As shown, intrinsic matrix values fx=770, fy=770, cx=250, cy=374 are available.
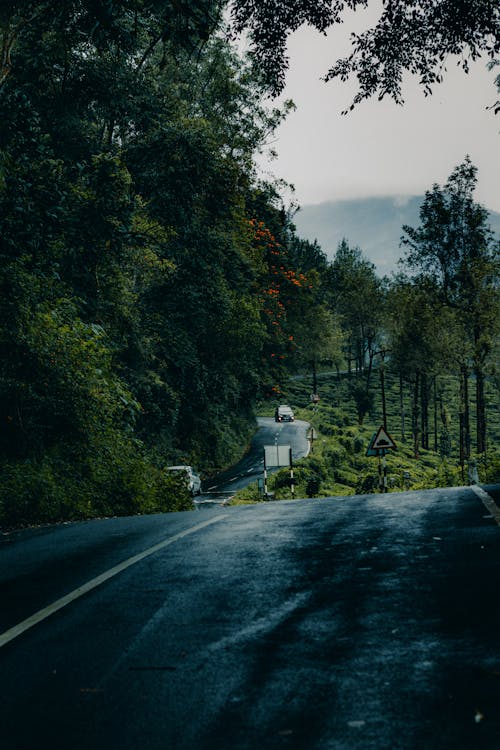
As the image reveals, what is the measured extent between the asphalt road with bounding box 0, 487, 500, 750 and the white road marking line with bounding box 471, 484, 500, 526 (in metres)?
0.68

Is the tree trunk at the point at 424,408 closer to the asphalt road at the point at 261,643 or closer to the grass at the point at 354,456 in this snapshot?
A: the grass at the point at 354,456

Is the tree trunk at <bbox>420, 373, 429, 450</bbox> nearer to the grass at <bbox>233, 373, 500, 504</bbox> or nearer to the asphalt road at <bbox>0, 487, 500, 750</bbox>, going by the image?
the grass at <bbox>233, 373, 500, 504</bbox>

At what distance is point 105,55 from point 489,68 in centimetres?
1993

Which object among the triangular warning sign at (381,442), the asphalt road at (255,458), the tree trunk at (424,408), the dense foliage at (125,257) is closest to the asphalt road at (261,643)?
the dense foliage at (125,257)

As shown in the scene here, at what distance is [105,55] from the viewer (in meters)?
28.3

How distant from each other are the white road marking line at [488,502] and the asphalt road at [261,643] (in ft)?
2.22

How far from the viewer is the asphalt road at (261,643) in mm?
3328

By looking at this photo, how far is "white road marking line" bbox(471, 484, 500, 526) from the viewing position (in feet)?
28.2

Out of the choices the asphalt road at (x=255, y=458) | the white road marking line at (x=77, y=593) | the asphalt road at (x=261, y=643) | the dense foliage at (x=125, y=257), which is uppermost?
the dense foliage at (x=125, y=257)

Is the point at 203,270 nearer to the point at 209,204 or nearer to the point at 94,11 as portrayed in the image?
the point at 209,204

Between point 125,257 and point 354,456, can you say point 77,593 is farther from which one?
point 354,456

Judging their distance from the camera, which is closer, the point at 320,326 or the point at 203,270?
the point at 203,270

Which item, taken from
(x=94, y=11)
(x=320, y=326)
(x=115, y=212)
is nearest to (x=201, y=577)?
(x=94, y=11)

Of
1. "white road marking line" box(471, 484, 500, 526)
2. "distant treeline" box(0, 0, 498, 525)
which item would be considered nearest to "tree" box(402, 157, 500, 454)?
"distant treeline" box(0, 0, 498, 525)
